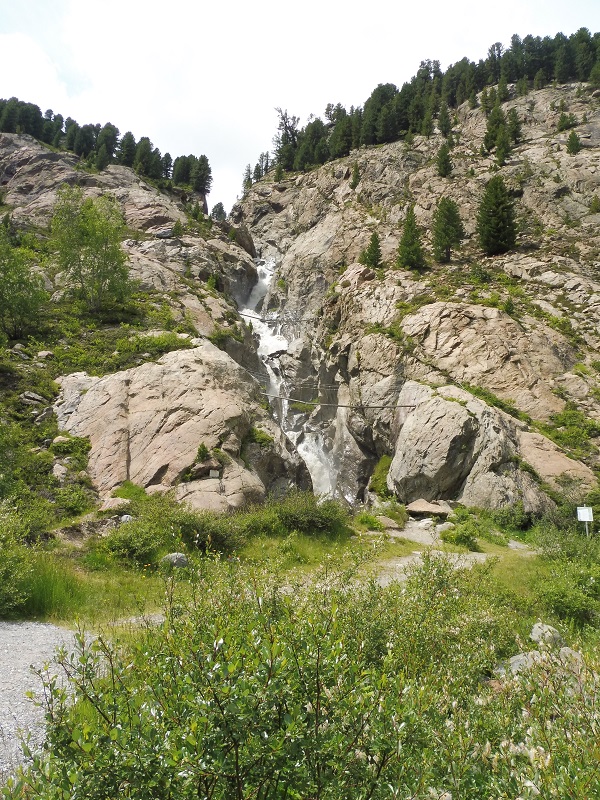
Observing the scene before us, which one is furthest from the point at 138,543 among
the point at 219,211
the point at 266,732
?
the point at 219,211

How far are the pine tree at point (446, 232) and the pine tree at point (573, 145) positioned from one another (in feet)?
63.1

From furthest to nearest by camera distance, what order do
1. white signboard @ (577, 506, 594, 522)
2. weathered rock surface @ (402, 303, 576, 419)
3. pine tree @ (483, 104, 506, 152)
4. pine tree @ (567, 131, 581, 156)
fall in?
pine tree @ (483, 104, 506, 152)
pine tree @ (567, 131, 581, 156)
weathered rock surface @ (402, 303, 576, 419)
white signboard @ (577, 506, 594, 522)

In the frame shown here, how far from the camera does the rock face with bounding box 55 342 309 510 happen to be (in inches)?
714

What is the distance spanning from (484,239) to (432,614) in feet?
143

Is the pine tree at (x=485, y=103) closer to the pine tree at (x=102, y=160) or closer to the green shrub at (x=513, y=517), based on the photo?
the pine tree at (x=102, y=160)

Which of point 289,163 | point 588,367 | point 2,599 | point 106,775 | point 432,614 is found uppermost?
point 289,163

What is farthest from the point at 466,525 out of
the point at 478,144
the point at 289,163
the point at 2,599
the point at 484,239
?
the point at 289,163

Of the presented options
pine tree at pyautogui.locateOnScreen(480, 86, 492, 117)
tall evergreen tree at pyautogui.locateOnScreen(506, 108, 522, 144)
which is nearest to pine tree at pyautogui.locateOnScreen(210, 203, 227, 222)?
pine tree at pyautogui.locateOnScreen(480, 86, 492, 117)

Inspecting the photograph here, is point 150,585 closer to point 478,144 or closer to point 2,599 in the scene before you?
point 2,599

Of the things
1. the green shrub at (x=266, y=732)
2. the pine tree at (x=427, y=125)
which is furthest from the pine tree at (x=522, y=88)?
the green shrub at (x=266, y=732)

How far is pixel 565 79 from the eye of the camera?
77.7 metres

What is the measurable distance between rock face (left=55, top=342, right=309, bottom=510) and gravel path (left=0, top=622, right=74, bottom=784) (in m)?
8.66

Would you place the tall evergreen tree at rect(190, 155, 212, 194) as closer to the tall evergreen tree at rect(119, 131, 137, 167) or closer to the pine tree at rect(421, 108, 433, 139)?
the tall evergreen tree at rect(119, 131, 137, 167)

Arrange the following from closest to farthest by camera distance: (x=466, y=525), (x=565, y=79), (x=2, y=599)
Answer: (x=2, y=599) < (x=466, y=525) < (x=565, y=79)
